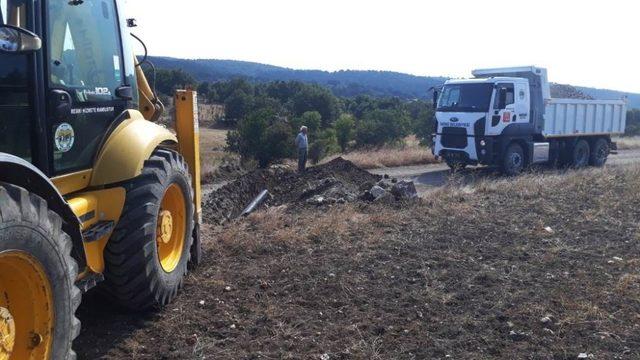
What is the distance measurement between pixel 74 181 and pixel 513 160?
13.9m

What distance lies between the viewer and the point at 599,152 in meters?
20.0

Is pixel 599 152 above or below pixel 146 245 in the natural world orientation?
below

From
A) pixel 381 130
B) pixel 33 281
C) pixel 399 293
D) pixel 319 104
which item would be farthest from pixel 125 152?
pixel 319 104

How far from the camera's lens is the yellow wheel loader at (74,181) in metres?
3.11

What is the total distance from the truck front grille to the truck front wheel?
1.14 meters

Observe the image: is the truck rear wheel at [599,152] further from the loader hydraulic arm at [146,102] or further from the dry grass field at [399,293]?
the loader hydraulic arm at [146,102]

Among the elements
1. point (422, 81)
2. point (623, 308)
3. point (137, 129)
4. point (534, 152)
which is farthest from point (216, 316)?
point (422, 81)

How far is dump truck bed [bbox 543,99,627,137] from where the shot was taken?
17156 mm

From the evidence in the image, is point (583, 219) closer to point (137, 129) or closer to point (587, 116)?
point (137, 129)

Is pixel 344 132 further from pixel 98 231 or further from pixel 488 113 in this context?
pixel 98 231

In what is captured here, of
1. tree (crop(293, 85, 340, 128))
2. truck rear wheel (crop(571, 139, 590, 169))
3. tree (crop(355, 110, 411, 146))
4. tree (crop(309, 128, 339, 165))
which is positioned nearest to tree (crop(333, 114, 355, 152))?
tree (crop(355, 110, 411, 146))

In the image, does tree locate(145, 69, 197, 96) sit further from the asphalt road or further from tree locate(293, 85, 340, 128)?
the asphalt road

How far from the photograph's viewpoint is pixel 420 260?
669 centimetres

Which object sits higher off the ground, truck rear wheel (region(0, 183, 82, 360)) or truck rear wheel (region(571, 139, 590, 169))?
truck rear wheel (region(0, 183, 82, 360))
